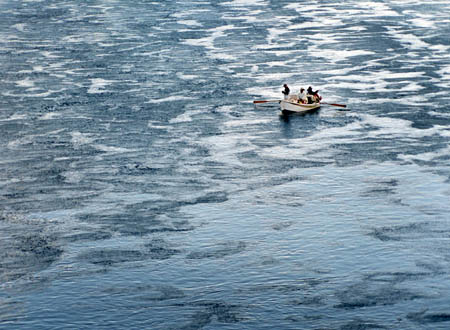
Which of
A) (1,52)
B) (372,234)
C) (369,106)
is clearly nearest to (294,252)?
(372,234)

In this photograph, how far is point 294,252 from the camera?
155 feet

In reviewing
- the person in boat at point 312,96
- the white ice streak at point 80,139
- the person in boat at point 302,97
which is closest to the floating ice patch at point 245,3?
the person in boat at point 312,96

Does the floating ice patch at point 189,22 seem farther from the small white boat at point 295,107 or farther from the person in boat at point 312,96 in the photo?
the small white boat at point 295,107

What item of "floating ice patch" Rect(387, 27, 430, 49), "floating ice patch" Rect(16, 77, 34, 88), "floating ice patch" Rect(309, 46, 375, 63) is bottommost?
"floating ice patch" Rect(309, 46, 375, 63)

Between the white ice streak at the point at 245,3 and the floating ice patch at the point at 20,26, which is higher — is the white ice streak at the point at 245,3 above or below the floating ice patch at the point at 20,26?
below

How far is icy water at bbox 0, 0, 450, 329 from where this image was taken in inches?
1660

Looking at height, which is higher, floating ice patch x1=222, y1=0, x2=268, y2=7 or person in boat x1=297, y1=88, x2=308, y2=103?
floating ice patch x1=222, y1=0, x2=268, y2=7

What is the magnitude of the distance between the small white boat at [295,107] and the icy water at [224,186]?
1282mm

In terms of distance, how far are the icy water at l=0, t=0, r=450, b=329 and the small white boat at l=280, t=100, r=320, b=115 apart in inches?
50.5

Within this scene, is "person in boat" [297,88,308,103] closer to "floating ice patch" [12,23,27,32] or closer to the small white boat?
the small white boat

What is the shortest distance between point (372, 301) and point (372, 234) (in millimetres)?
8274

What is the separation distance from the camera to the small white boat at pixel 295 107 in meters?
76.2

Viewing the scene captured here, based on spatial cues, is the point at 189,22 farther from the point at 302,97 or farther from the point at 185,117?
the point at 185,117

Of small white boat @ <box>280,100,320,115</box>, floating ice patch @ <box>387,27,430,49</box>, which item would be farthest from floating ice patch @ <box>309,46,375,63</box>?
small white boat @ <box>280,100,320,115</box>
